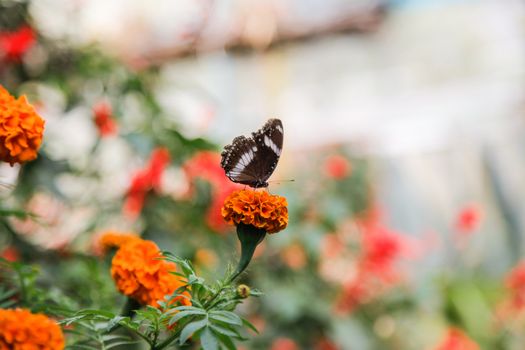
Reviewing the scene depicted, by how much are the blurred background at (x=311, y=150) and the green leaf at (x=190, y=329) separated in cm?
57

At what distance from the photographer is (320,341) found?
251 cm

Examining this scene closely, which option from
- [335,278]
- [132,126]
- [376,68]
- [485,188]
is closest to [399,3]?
[376,68]

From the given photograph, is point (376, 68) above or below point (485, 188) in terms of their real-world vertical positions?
above

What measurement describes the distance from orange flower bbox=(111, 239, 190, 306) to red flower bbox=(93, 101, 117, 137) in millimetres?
945

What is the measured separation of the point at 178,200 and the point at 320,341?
95cm

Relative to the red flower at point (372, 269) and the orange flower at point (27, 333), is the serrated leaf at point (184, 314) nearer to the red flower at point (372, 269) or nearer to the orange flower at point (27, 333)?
the orange flower at point (27, 333)

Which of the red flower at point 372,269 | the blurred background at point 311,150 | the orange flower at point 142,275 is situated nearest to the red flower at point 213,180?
the blurred background at point 311,150

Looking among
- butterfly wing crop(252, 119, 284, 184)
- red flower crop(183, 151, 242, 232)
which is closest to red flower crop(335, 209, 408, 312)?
red flower crop(183, 151, 242, 232)

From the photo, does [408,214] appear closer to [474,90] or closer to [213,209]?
[474,90]

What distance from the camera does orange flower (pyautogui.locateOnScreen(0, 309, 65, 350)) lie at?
0.72 meters

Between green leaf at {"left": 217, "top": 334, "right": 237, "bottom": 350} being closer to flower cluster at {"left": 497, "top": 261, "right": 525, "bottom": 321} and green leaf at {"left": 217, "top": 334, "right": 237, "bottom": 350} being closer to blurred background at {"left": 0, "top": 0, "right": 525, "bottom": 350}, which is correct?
blurred background at {"left": 0, "top": 0, "right": 525, "bottom": 350}

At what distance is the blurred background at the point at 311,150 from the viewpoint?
1.82 m

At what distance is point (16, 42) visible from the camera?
177 centimetres

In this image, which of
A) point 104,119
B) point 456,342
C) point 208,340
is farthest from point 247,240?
point 456,342
